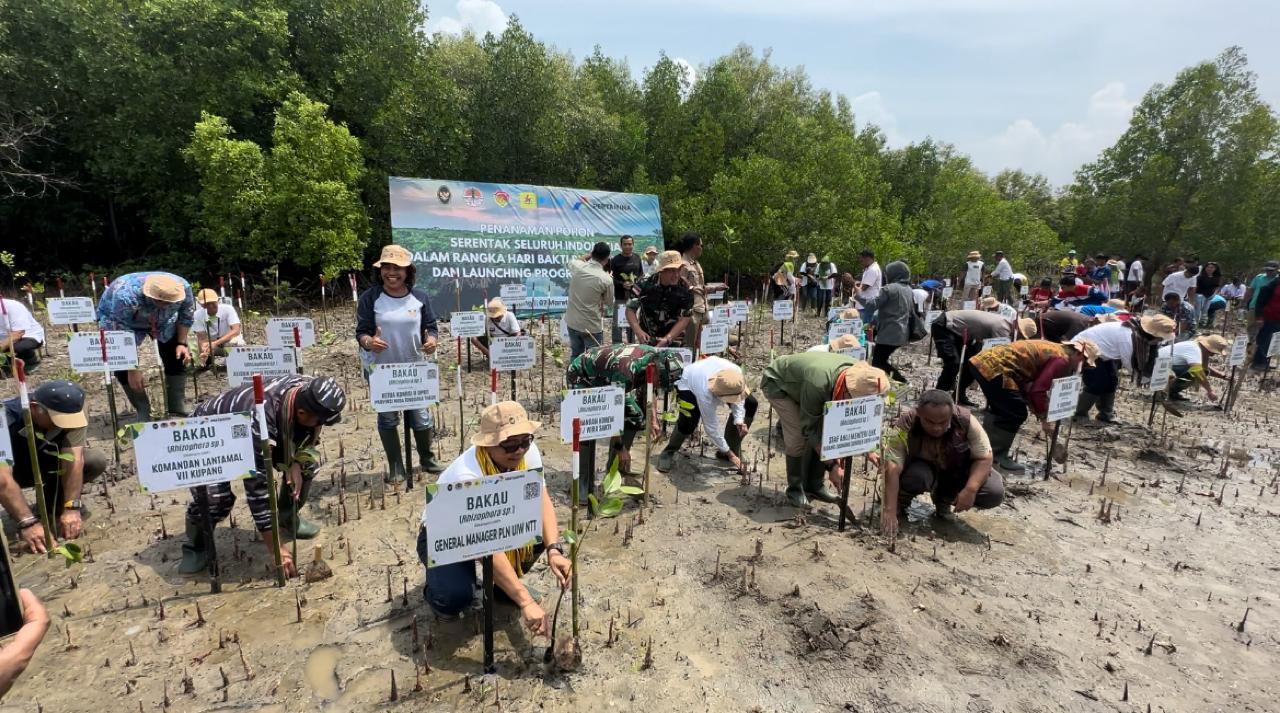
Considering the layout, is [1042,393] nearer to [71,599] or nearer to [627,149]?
[71,599]

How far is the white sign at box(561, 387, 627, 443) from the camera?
12.6ft

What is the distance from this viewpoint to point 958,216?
21.8m

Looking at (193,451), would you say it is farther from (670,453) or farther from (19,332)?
(19,332)

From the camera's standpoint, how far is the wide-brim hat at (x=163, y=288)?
497 cm

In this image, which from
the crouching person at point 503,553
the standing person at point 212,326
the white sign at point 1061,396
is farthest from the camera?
the standing person at point 212,326

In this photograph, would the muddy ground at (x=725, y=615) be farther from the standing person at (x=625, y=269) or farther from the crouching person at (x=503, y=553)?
the standing person at (x=625, y=269)

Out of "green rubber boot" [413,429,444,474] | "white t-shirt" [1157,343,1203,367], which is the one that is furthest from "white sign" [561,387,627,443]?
"white t-shirt" [1157,343,1203,367]

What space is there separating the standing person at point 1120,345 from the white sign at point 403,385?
20.2 feet

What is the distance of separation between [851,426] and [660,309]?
2622mm

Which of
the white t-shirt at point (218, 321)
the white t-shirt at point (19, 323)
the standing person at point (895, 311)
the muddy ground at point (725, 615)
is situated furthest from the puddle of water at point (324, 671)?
the standing person at point (895, 311)

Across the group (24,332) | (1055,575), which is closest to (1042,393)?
(1055,575)

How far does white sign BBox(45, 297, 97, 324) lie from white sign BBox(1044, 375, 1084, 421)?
9258 millimetres

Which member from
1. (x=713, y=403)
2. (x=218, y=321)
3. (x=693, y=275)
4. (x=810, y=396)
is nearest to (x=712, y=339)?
(x=693, y=275)

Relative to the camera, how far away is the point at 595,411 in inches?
154
